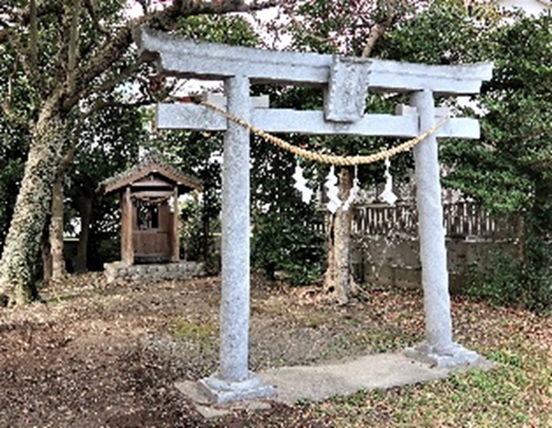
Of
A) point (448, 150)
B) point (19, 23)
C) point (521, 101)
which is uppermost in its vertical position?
point (19, 23)

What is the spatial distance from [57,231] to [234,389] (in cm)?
1044

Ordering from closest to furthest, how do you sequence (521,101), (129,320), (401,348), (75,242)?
(401,348) → (521,101) → (129,320) → (75,242)

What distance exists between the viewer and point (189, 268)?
13.9 m

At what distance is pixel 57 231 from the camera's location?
13.6m

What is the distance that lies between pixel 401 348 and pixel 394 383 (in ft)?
5.08

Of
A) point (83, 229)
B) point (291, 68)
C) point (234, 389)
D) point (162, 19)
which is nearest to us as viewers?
point (234, 389)

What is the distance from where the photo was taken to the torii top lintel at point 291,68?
4.58m

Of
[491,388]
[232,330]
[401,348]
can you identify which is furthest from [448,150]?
[232,330]

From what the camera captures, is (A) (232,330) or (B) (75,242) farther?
(B) (75,242)

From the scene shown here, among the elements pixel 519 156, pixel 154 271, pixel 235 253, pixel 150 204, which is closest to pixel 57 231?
pixel 150 204

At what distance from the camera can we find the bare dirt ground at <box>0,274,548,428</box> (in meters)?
4.43

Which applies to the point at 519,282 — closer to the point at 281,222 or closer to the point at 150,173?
the point at 281,222

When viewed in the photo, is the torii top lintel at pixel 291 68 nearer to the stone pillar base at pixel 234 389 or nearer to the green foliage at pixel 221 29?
the stone pillar base at pixel 234 389

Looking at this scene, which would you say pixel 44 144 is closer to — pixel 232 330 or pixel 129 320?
pixel 129 320
